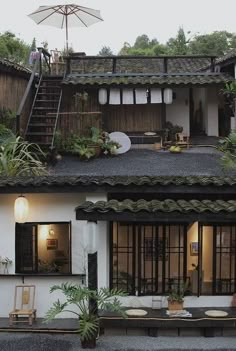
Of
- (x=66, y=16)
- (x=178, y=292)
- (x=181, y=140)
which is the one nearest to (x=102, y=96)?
(x=181, y=140)

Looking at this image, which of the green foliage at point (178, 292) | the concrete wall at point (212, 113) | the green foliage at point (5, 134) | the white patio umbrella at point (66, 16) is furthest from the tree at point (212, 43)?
→ the green foliage at point (178, 292)

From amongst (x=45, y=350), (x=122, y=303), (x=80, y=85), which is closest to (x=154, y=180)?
(x=122, y=303)

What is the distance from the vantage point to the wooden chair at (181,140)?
57.4 feet

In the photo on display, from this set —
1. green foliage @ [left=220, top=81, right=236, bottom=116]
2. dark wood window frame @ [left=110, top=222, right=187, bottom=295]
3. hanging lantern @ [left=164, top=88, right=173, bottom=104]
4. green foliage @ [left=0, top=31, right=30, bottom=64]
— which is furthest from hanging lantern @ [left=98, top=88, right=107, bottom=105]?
green foliage @ [left=0, top=31, right=30, bottom=64]

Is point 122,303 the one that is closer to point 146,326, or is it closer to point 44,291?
point 146,326

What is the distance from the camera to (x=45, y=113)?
17781mm

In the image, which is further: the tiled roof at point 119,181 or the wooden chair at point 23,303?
the wooden chair at point 23,303

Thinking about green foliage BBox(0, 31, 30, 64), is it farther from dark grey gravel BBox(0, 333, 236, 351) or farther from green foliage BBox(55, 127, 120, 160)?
dark grey gravel BBox(0, 333, 236, 351)

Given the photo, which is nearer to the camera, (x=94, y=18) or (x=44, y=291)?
(x=44, y=291)

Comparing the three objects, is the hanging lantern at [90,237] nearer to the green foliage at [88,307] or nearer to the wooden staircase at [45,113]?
the green foliage at [88,307]

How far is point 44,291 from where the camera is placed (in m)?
11.1

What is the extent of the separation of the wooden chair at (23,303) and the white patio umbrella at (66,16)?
12724 millimetres

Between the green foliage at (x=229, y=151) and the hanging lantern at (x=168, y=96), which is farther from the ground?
the hanging lantern at (x=168, y=96)

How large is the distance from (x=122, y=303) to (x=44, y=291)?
66.6 inches
